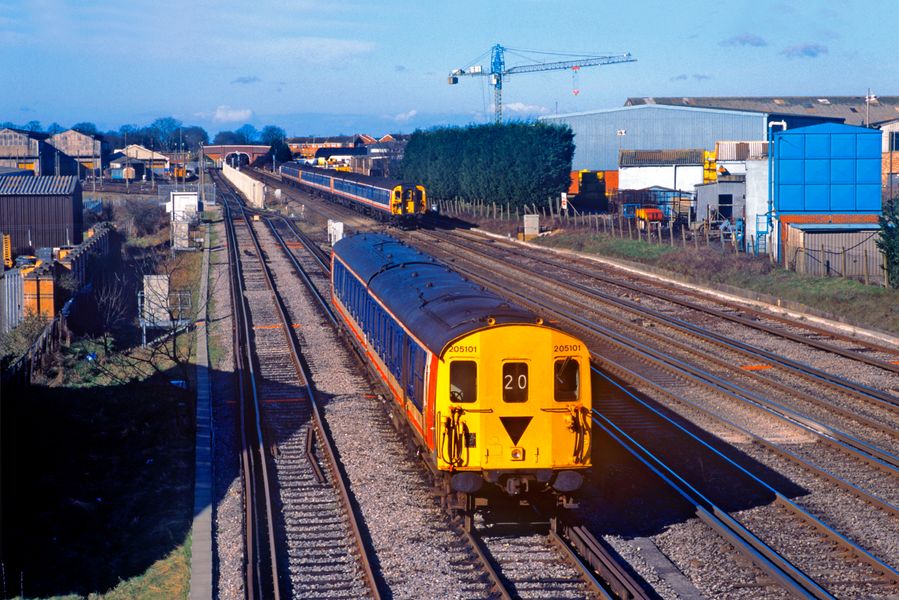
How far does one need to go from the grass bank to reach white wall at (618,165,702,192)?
21896 mm

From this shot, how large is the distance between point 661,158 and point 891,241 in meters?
43.7

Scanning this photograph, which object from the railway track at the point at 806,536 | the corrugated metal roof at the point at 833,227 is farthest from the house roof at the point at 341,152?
the railway track at the point at 806,536

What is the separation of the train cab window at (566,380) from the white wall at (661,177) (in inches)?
2132

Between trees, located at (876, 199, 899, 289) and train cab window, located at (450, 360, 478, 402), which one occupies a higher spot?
trees, located at (876, 199, 899, 289)

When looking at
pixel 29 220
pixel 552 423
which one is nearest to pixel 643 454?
pixel 552 423

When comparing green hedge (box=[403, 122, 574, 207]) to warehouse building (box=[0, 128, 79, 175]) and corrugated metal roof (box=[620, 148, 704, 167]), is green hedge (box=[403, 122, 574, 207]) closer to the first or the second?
corrugated metal roof (box=[620, 148, 704, 167])

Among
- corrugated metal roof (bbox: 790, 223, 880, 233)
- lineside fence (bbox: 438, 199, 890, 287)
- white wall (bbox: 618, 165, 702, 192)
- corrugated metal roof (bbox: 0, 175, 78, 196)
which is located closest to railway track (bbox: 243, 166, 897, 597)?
lineside fence (bbox: 438, 199, 890, 287)

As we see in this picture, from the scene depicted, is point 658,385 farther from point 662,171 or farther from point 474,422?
point 662,171

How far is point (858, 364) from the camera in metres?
20.3

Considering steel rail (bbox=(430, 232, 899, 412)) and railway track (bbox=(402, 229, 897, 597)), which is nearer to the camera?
railway track (bbox=(402, 229, 897, 597))

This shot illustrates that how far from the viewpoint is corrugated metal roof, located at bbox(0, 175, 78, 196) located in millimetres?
43344

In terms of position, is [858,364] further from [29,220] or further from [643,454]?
[29,220]

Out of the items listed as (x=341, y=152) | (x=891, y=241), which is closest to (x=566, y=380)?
(x=891, y=241)

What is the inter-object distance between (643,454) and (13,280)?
18294mm
